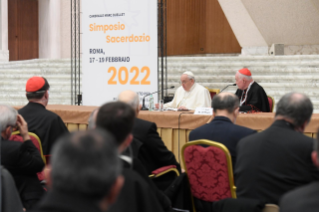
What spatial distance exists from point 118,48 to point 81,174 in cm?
502

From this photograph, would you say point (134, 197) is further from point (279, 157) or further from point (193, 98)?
point (193, 98)

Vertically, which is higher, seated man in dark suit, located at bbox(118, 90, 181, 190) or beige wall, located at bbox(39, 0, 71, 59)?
beige wall, located at bbox(39, 0, 71, 59)

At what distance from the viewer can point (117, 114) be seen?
5.37 feet

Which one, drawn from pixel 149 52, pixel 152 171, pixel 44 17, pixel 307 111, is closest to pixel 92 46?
pixel 149 52

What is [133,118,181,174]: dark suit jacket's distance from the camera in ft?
9.39

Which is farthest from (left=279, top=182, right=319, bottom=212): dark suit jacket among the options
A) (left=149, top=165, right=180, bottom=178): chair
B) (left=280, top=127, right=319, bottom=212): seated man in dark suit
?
(left=149, top=165, right=180, bottom=178): chair

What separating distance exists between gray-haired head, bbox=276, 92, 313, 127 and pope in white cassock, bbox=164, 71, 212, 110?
4133 mm

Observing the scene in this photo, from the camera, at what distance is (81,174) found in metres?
0.97

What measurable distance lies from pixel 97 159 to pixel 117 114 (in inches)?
25.9

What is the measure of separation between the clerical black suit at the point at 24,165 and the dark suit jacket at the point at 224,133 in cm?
101

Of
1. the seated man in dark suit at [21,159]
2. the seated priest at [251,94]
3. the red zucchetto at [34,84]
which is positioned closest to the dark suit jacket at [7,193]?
the seated man in dark suit at [21,159]

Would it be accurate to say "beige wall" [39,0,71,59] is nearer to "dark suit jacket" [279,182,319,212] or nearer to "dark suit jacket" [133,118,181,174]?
"dark suit jacket" [133,118,181,174]

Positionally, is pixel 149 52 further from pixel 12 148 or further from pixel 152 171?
pixel 12 148

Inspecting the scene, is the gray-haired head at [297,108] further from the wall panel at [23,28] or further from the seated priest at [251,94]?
the wall panel at [23,28]
